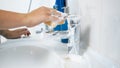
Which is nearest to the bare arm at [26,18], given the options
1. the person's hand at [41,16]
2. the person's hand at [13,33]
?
the person's hand at [41,16]

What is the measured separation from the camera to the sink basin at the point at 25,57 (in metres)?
0.77

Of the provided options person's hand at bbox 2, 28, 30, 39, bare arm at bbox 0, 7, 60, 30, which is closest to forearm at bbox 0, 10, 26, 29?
bare arm at bbox 0, 7, 60, 30

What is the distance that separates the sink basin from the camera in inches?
30.2

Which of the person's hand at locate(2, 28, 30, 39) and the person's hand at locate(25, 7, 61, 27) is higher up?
the person's hand at locate(25, 7, 61, 27)

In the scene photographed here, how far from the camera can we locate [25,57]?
2.66 feet

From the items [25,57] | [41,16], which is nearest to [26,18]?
[41,16]

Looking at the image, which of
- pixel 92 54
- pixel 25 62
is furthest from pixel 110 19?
pixel 25 62

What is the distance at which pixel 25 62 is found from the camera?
31.3 inches

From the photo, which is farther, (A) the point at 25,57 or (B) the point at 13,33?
(B) the point at 13,33

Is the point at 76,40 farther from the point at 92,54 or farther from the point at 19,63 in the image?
the point at 19,63

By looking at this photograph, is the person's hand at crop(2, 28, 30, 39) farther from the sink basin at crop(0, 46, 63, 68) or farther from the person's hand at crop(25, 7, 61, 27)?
the person's hand at crop(25, 7, 61, 27)

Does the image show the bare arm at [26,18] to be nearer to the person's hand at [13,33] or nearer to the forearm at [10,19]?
the forearm at [10,19]

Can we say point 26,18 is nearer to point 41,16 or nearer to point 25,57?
point 41,16

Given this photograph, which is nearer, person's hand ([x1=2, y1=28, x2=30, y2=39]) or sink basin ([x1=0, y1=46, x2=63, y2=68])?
sink basin ([x1=0, y1=46, x2=63, y2=68])
